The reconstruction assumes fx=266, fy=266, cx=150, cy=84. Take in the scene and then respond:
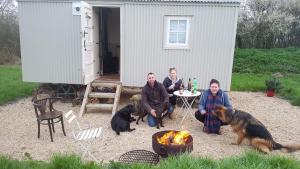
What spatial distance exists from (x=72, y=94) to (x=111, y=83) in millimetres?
1325

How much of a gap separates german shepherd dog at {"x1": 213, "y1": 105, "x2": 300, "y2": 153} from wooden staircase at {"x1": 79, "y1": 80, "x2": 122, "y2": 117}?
2.77m

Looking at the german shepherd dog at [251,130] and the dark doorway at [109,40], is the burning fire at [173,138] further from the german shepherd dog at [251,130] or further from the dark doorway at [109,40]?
the dark doorway at [109,40]

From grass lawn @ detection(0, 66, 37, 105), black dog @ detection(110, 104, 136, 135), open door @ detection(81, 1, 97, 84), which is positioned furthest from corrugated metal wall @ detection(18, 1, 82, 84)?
black dog @ detection(110, 104, 136, 135)

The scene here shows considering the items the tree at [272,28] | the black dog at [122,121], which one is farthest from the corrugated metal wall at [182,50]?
the tree at [272,28]

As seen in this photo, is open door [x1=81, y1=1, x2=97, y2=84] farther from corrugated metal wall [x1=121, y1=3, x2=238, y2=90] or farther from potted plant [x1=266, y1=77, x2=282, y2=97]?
potted plant [x1=266, y1=77, x2=282, y2=97]

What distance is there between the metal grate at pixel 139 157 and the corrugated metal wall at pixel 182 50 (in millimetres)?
3174

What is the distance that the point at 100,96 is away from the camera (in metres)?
7.00

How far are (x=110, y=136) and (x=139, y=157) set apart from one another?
1.26 metres

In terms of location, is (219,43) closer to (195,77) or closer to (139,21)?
(195,77)

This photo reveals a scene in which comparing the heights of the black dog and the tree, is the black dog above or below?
below

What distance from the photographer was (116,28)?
32.6 feet

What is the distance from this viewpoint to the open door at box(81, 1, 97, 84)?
6.66m

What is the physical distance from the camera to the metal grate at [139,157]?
4033 mm

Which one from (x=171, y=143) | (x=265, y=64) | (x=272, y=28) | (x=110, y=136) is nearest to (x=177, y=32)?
(x=110, y=136)
